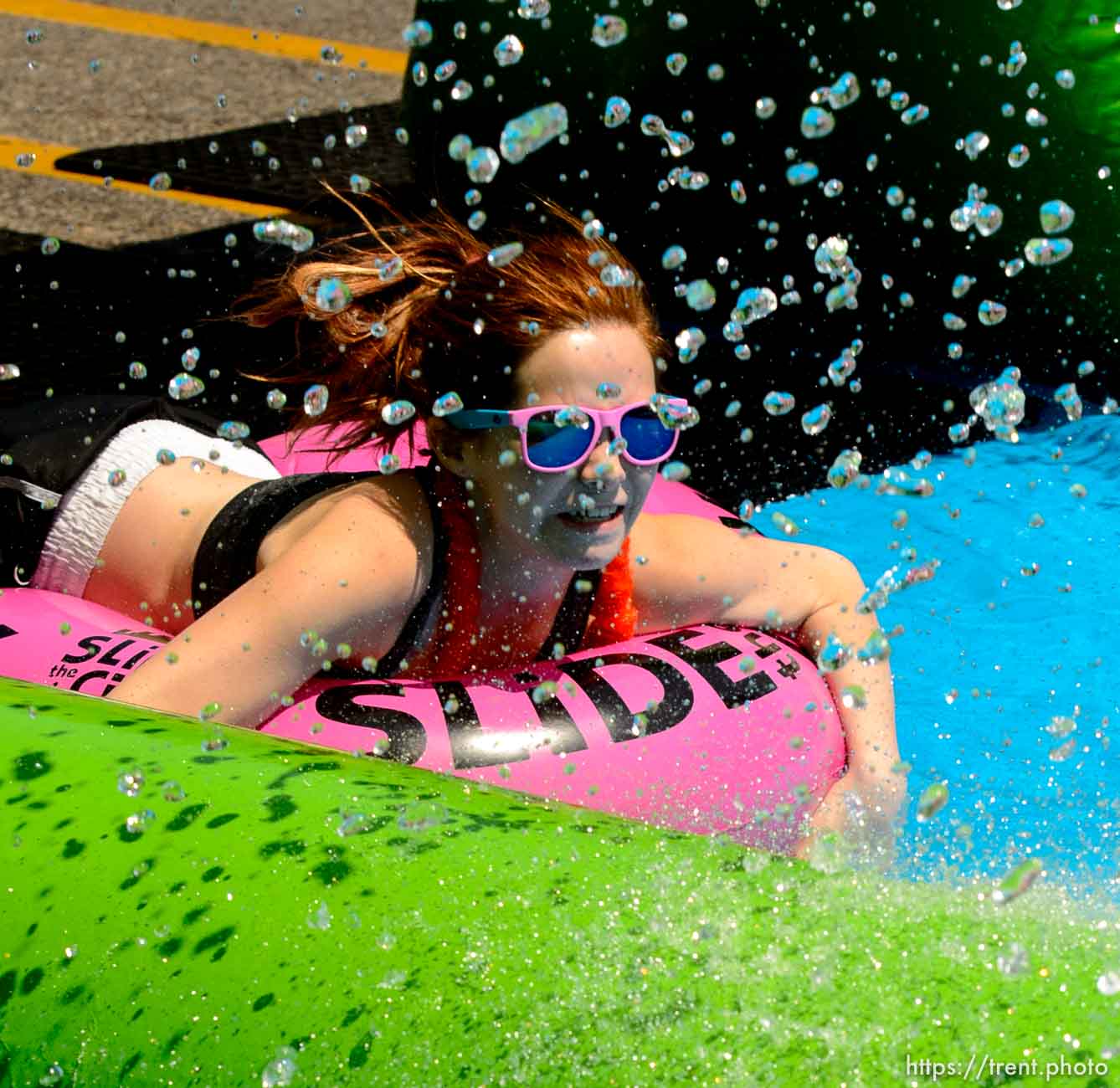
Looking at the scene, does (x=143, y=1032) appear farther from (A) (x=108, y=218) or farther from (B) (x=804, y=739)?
(A) (x=108, y=218)

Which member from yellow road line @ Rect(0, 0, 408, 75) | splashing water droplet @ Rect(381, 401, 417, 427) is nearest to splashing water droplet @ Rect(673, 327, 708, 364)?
splashing water droplet @ Rect(381, 401, 417, 427)

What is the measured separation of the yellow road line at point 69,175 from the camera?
5.58 m

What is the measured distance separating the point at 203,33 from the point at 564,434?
571cm

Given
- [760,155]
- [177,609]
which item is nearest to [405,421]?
[177,609]

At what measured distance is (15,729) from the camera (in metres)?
1.62

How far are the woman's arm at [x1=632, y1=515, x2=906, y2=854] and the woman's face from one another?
0.87 feet

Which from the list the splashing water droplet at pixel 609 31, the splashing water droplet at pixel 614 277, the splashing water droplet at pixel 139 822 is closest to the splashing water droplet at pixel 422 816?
the splashing water droplet at pixel 139 822

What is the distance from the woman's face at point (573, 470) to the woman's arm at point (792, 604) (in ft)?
0.87

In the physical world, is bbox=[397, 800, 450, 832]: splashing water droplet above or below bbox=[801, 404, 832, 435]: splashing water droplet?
above

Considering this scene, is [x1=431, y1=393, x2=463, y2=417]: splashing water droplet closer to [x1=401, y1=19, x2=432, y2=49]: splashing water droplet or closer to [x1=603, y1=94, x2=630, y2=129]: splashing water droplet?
[x1=603, y1=94, x2=630, y2=129]: splashing water droplet

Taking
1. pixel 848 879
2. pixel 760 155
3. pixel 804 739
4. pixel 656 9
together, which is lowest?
pixel 804 739

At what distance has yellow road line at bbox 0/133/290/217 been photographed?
558 cm

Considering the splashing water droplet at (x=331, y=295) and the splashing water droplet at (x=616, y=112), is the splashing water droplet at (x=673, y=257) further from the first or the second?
the splashing water droplet at (x=331, y=295)

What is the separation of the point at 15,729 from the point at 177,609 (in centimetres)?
111
